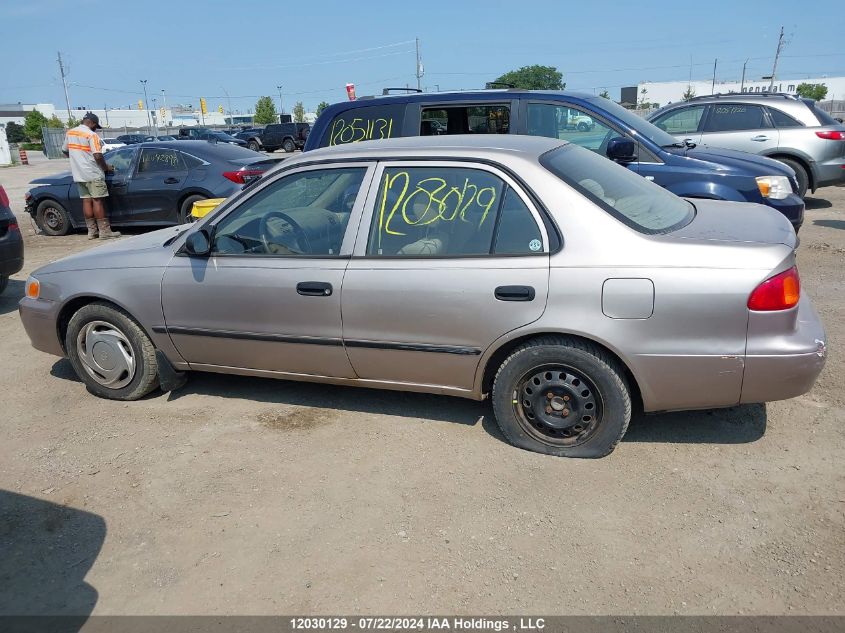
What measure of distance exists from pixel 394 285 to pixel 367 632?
1.78 m

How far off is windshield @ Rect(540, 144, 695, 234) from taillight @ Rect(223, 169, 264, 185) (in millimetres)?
6561

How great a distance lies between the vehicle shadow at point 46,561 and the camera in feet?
9.00

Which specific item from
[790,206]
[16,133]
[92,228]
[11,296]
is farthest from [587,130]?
[16,133]

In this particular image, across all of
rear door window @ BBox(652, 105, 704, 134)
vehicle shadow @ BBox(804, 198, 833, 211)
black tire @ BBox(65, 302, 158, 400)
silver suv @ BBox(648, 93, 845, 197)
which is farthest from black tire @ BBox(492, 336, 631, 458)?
vehicle shadow @ BBox(804, 198, 833, 211)

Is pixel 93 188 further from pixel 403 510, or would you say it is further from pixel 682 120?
pixel 682 120

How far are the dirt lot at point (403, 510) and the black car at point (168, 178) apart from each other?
5.97 m

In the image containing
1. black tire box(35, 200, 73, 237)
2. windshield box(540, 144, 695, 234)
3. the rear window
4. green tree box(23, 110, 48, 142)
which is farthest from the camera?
green tree box(23, 110, 48, 142)

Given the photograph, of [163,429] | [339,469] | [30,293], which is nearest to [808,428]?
[339,469]

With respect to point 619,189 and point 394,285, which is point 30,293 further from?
point 619,189

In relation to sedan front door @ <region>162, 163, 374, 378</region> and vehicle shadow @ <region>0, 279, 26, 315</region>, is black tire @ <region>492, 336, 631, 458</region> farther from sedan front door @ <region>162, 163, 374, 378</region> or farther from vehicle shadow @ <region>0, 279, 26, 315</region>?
vehicle shadow @ <region>0, 279, 26, 315</region>

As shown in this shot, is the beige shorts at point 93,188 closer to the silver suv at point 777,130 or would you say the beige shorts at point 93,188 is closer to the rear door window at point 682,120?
the rear door window at point 682,120

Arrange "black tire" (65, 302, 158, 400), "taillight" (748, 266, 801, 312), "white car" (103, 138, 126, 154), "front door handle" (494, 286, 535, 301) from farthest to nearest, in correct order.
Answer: "white car" (103, 138, 126, 154), "black tire" (65, 302, 158, 400), "front door handle" (494, 286, 535, 301), "taillight" (748, 266, 801, 312)

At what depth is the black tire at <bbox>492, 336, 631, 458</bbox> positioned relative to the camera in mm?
3426

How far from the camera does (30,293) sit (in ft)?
15.6
